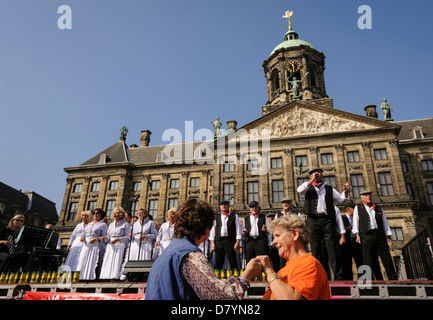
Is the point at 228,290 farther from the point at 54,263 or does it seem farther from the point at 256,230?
the point at 54,263

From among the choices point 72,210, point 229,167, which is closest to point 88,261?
point 229,167

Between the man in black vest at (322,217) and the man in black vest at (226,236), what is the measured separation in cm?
312

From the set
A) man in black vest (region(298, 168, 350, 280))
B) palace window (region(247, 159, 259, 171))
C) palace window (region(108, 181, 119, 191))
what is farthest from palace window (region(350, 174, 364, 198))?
palace window (region(108, 181, 119, 191))

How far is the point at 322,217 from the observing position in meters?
7.75

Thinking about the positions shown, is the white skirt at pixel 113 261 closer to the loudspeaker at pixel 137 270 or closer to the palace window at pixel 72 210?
the loudspeaker at pixel 137 270

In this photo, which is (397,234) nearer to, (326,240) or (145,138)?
(326,240)

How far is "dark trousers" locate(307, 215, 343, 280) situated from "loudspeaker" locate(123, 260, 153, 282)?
4.19m

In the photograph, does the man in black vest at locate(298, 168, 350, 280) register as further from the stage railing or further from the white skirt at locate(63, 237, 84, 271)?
the white skirt at locate(63, 237, 84, 271)

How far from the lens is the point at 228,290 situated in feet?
7.29

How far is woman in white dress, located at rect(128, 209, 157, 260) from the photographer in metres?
10.4

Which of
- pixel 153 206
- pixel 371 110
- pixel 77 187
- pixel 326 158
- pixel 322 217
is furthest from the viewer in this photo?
pixel 77 187

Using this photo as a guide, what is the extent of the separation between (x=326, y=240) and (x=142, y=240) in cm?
623
